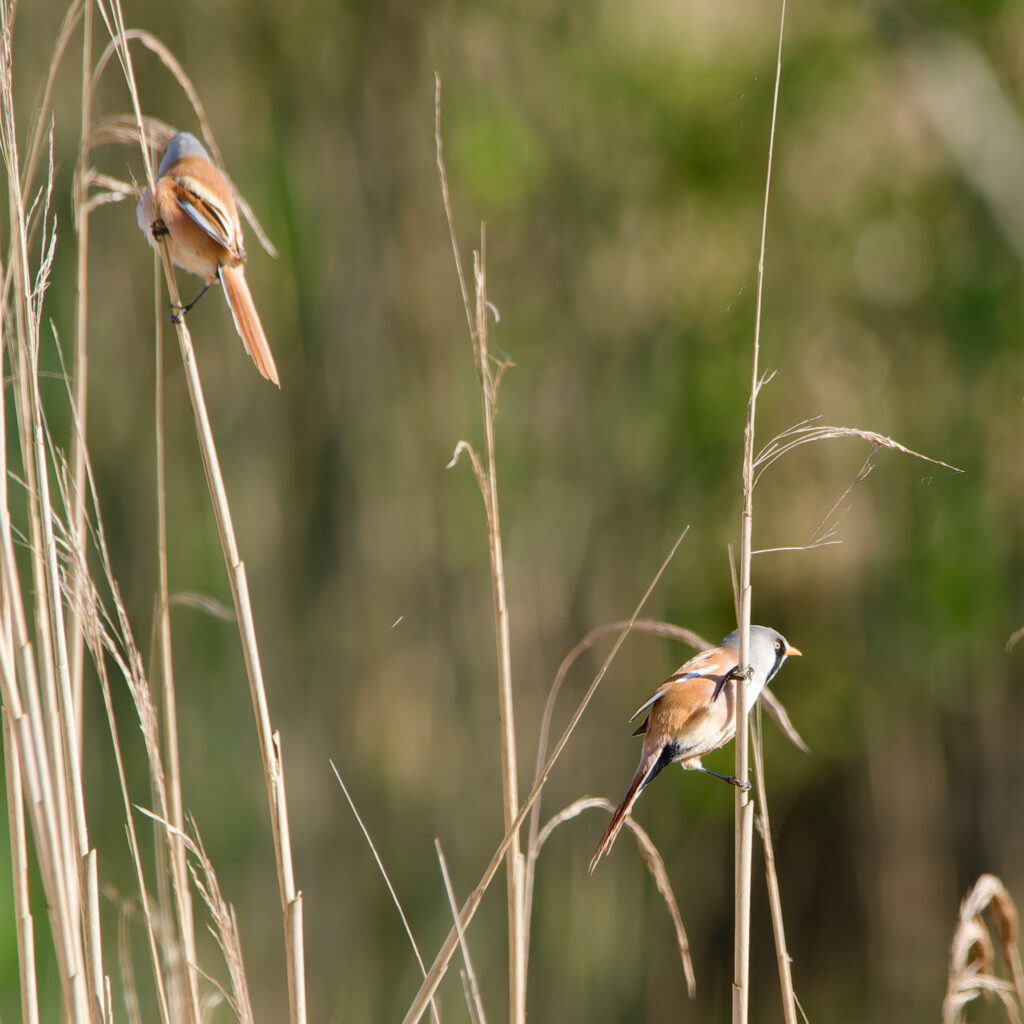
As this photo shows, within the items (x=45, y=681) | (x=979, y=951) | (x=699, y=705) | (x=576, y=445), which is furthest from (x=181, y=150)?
(x=576, y=445)

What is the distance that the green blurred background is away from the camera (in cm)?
405

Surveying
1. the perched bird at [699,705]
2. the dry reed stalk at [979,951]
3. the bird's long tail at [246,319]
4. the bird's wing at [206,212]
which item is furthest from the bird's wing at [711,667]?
the bird's wing at [206,212]

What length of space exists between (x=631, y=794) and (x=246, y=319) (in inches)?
31.7

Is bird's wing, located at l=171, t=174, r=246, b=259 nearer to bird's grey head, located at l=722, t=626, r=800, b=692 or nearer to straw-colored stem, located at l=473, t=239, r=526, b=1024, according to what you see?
straw-colored stem, located at l=473, t=239, r=526, b=1024

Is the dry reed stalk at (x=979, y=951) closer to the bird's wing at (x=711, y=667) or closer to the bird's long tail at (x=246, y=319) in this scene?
the bird's wing at (x=711, y=667)

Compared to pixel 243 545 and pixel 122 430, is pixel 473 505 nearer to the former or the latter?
pixel 243 545

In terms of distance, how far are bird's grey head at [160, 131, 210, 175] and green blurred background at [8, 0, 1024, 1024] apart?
Answer: 88.8 inches

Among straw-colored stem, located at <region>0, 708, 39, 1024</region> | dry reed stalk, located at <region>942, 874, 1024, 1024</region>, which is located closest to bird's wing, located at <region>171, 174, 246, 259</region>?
straw-colored stem, located at <region>0, 708, 39, 1024</region>

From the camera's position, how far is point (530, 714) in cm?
407

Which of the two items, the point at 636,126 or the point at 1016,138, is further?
the point at 636,126

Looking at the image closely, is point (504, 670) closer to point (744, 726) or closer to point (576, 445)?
point (744, 726)

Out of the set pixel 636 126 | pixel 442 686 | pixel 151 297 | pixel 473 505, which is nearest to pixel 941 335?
pixel 636 126

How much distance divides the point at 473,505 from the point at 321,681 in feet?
2.91

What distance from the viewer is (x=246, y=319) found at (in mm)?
1481
